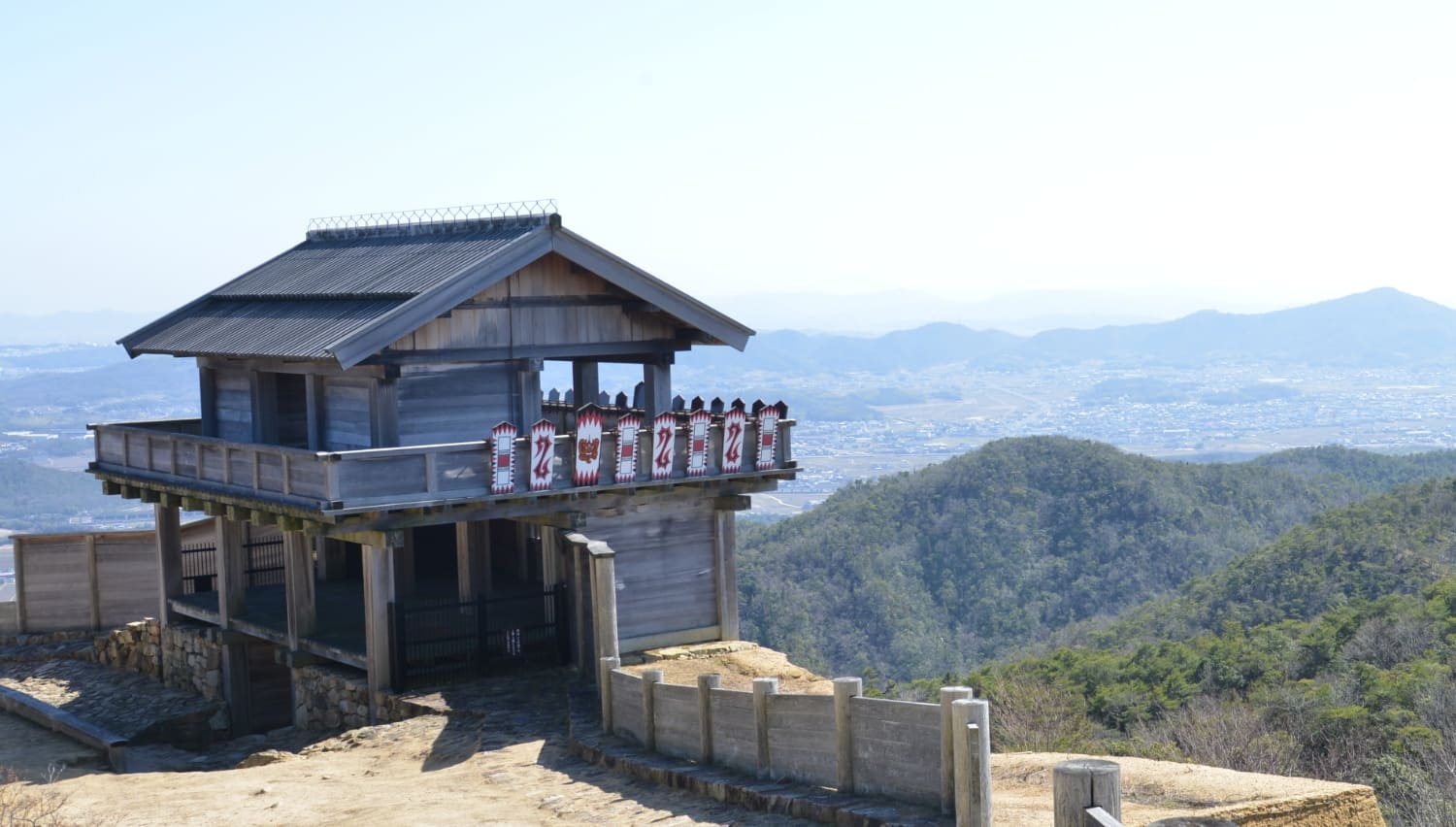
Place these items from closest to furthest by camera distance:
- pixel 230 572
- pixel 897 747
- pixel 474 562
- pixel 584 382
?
pixel 897 747, pixel 474 562, pixel 584 382, pixel 230 572

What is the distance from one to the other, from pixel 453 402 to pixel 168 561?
10.3 m

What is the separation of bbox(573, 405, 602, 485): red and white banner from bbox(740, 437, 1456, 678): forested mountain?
1911 inches

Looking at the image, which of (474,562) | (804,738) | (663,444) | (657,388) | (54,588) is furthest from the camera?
(54,588)

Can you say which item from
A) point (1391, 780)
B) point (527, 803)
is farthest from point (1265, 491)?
point (527, 803)

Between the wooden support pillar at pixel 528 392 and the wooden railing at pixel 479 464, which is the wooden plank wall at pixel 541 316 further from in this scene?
the wooden railing at pixel 479 464

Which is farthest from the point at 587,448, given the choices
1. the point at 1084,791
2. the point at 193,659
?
the point at 1084,791

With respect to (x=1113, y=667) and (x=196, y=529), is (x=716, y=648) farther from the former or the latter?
(x=1113, y=667)

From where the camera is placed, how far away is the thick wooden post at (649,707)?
19.6m

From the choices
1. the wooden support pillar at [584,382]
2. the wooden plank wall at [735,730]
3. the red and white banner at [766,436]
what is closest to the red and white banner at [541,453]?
the red and white banner at [766,436]

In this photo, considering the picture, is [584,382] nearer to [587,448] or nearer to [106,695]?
[587,448]

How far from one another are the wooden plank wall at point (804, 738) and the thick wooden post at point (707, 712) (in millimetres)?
1116

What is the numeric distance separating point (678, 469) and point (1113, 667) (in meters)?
19.1

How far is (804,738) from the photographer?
17.1m

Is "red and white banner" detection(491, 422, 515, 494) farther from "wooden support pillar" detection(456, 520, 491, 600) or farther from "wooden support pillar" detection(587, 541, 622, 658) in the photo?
"wooden support pillar" detection(456, 520, 491, 600)
